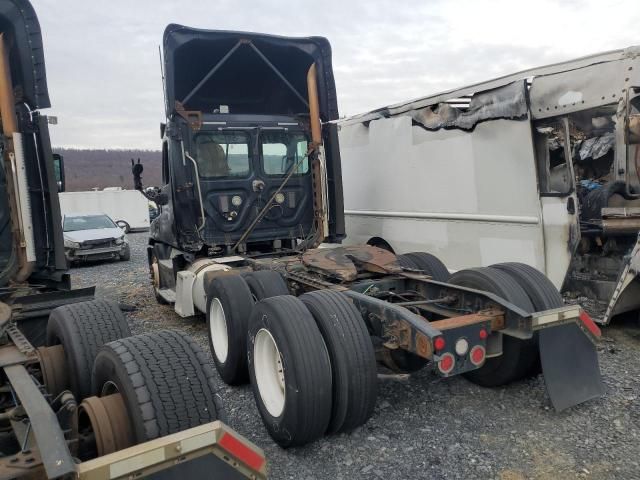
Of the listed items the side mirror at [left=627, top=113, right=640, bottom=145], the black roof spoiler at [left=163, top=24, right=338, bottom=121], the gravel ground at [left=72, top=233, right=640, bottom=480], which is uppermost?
the black roof spoiler at [left=163, top=24, right=338, bottom=121]

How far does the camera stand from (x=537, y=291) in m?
4.02

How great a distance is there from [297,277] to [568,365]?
256 centimetres

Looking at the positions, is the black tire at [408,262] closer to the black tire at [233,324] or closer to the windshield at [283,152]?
the black tire at [233,324]

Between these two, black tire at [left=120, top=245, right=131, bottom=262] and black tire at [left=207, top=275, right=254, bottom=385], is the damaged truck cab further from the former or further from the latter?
black tire at [left=120, top=245, right=131, bottom=262]

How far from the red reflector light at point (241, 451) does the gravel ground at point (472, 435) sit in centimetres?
130

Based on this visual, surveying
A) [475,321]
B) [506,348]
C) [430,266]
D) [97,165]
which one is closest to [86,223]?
[430,266]

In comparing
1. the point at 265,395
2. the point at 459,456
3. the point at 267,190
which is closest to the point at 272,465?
the point at 265,395

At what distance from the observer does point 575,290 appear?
587 cm

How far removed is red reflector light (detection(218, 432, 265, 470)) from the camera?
1906 millimetres

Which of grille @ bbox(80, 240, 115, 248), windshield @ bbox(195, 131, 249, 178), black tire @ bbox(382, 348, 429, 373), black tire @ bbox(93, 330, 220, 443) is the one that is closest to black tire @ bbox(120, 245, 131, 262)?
grille @ bbox(80, 240, 115, 248)

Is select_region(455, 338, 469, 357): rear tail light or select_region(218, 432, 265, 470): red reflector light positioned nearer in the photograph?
select_region(218, 432, 265, 470): red reflector light

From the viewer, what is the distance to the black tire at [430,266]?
18.2 ft

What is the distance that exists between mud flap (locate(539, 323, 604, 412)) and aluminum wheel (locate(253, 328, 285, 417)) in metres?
1.82

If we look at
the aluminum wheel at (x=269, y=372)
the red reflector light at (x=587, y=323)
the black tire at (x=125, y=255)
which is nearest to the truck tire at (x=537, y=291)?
the red reflector light at (x=587, y=323)
